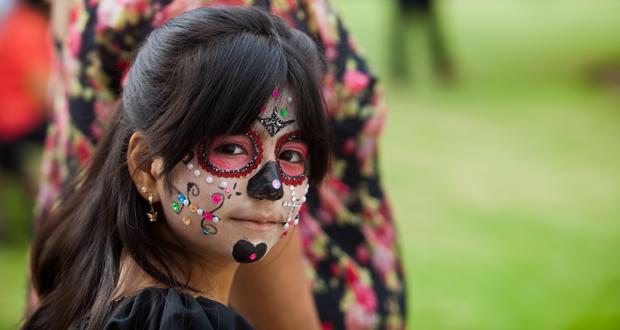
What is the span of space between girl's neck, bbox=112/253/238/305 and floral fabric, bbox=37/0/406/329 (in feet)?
1.36

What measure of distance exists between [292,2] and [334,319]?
2.49 ft

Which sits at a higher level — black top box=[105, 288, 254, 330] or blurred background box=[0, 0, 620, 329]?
black top box=[105, 288, 254, 330]

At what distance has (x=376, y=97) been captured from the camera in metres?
2.41

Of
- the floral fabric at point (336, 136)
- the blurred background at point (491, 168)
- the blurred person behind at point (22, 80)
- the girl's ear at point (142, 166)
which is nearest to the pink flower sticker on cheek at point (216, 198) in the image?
the girl's ear at point (142, 166)

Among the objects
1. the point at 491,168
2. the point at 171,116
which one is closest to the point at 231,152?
the point at 171,116

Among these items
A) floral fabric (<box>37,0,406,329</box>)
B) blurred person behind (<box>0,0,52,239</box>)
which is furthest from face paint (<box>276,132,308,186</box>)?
blurred person behind (<box>0,0,52,239</box>)

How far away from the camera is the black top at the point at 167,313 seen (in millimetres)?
1583

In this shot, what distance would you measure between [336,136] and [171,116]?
809 mm

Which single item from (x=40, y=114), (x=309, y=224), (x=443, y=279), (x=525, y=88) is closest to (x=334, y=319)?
(x=309, y=224)

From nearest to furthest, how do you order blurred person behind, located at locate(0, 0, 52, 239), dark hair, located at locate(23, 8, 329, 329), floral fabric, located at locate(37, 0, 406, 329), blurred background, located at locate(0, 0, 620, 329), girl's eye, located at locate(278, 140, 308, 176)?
dark hair, located at locate(23, 8, 329, 329), girl's eye, located at locate(278, 140, 308, 176), floral fabric, located at locate(37, 0, 406, 329), blurred background, located at locate(0, 0, 620, 329), blurred person behind, located at locate(0, 0, 52, 239)

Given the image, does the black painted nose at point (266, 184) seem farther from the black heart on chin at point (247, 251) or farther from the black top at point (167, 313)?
the black top at point (167, 313)

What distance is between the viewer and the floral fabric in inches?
84.7

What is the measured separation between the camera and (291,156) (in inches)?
67.2

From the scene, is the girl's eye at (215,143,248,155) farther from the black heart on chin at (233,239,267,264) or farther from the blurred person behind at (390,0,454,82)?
the blurred person behind at (390,0,454,82)
